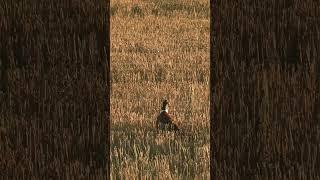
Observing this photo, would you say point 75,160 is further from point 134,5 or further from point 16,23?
point 134,5

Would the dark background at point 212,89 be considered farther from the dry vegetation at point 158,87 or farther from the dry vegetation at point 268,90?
the dry vegetation at point 158,87

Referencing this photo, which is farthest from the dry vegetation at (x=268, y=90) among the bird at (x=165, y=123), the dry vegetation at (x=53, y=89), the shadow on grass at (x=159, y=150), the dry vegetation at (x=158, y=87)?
the bird at (x=165, y=123)

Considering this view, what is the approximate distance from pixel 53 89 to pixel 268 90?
0.37m

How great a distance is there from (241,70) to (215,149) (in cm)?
15

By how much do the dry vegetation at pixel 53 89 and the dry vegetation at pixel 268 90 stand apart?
0.68ft

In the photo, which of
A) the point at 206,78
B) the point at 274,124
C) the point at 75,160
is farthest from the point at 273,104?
the point at 206,78

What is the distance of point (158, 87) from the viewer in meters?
9.28

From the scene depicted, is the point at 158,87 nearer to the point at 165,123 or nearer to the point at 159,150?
the point at 165,123

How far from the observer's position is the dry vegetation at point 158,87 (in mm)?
5551

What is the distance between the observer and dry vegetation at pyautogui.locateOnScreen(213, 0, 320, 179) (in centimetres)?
119

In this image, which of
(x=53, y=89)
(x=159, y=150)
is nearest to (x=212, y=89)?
(x=53, y=89)

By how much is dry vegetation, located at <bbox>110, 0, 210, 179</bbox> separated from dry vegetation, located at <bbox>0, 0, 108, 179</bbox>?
349 cm

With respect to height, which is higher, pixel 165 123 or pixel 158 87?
pixel 158 87

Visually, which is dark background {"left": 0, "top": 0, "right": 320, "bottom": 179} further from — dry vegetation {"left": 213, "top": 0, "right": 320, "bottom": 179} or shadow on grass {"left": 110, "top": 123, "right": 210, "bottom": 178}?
shadow on grass {"left": 110, "top": 123, "right": 210, "bottom": 178}
